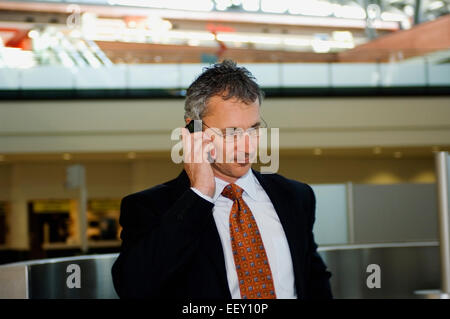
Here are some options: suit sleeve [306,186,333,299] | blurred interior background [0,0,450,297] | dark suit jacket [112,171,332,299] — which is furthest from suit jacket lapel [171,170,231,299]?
blurred interior background [0,0,450,297]

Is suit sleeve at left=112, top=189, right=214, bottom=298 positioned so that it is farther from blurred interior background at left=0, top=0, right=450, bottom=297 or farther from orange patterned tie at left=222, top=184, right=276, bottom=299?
blurred interior background at left=0, top=0, right=450, bottom=297

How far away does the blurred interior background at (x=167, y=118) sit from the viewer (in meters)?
5.35

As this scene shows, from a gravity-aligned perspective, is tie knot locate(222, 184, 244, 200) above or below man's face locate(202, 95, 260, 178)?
below

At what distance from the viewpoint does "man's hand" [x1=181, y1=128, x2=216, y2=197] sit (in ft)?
4.38

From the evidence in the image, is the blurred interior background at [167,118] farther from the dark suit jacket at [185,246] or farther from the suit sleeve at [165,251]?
the suit sleeve at [165,251]

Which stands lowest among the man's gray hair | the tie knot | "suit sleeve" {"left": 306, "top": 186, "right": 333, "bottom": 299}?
"suit sleeve" {"left": 306, "top": 186, "right": 333, "bottom": 299}

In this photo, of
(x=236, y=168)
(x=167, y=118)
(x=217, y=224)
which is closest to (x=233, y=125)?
(x=236, y=168)

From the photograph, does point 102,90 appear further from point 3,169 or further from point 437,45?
point 437,45

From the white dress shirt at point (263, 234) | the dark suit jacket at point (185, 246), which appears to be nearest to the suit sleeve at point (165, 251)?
the dark suit jacket at point (185, 246)

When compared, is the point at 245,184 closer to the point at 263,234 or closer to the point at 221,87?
the point at 263,234

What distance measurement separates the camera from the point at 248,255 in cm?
144

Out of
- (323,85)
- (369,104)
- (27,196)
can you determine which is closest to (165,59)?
(323,85)

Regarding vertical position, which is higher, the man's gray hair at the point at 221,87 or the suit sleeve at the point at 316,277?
the man's gray hair at the point at 221,87

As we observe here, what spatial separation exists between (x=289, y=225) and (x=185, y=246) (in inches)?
14.5
